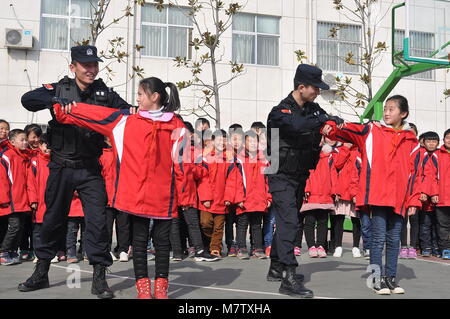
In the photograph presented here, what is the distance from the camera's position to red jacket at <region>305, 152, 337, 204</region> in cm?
1028

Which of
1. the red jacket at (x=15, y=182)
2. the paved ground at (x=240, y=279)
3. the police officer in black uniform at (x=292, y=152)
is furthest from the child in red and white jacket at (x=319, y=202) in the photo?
the red jacket at (x=15, y=182)

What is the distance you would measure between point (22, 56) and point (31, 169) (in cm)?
1060

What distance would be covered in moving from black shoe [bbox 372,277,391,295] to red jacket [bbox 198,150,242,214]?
12.2 feet

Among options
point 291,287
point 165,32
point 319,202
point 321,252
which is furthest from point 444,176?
point 165,32

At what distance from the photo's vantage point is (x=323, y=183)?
10367 mm

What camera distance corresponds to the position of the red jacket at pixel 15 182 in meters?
8.95

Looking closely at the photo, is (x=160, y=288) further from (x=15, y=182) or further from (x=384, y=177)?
(x=15, y=182)

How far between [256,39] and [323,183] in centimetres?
1177

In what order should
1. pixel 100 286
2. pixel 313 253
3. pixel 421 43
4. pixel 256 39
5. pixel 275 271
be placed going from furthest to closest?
pixel 256 39
pixel 421 43
pixel 313 253
pixel 275 271
pixel 100 286

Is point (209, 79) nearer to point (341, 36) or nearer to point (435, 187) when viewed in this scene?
point (341, 36)

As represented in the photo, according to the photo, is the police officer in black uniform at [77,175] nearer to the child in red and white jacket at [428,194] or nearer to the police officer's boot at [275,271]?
the police officer's boot at [275,271]

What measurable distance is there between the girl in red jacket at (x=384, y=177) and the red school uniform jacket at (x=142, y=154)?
1697mm

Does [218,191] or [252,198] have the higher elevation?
A: [218,191]

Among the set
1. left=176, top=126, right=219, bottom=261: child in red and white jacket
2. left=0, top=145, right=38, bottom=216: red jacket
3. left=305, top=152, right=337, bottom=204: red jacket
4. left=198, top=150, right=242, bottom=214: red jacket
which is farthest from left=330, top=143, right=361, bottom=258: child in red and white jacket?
left=0, top=145, right=38, bottom=216: red jacket
